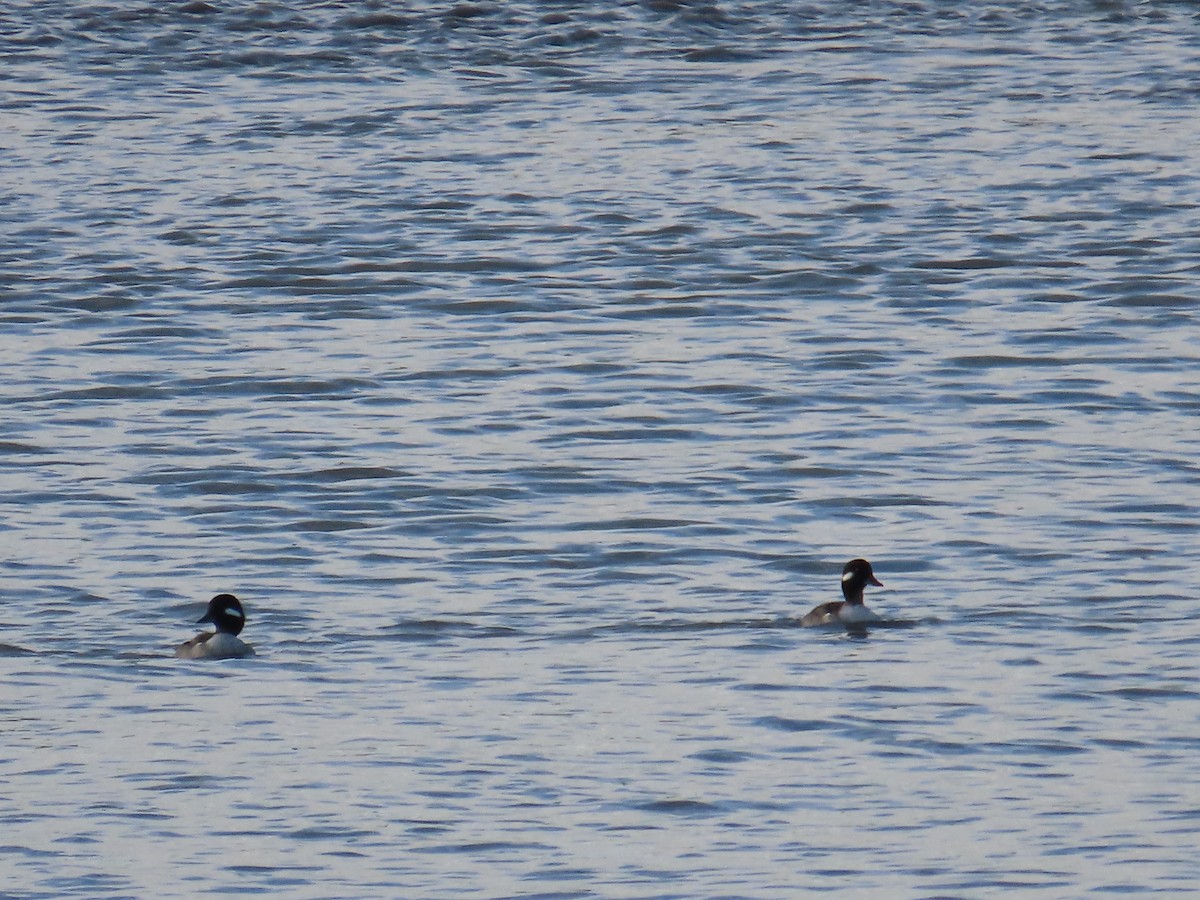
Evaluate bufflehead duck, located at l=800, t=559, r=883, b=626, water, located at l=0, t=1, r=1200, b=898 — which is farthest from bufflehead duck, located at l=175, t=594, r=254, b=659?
bufflehead duck, located at l=800, t=559, r=883, b=626

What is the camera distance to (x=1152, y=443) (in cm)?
1830

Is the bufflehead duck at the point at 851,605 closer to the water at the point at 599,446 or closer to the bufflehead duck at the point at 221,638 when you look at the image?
the water at the point at 599,446

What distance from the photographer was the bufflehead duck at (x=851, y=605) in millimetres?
14266

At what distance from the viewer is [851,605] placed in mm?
14492

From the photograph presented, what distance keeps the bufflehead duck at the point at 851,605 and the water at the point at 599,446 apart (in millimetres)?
223

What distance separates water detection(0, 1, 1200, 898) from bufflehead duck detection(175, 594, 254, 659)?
0.18m

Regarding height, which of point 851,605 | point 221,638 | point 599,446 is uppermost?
point 221,638

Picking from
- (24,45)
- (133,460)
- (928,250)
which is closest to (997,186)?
(928,250)

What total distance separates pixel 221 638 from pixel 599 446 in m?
→ 5.74

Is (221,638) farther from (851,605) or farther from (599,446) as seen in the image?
(599,446)

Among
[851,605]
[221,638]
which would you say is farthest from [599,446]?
[221,638]

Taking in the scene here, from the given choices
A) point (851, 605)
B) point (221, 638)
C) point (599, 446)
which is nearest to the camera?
point (221, 638)

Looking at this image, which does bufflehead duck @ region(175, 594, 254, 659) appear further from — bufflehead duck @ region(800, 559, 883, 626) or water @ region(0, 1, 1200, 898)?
bufflehead duck @ region(800, 559, 883, 626)

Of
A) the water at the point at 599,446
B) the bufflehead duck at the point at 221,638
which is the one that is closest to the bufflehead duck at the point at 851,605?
the water at the point at 599,446
